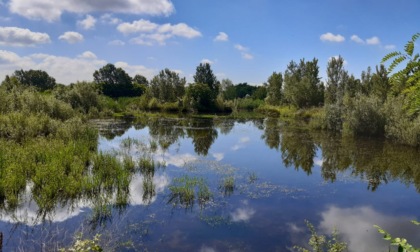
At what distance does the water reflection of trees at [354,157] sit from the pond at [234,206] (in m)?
0.08

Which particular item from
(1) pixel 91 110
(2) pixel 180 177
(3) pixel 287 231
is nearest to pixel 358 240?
(3) pixel 287 231

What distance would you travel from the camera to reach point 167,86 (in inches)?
2314

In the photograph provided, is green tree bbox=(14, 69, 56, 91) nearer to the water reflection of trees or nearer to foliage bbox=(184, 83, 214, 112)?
foliage bbox=(184, 83, 214, 112)

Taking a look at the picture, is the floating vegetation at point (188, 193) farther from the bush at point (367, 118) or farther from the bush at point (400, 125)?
the bush at point (367, 118)

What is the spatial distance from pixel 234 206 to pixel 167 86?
5060 cm

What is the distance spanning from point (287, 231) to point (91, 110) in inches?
1231

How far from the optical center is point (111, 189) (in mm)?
10438

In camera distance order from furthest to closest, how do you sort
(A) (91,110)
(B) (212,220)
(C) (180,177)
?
(A) (91,110), (C) (180,177), (B) (212,220)

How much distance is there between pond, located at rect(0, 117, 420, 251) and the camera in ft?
24.4

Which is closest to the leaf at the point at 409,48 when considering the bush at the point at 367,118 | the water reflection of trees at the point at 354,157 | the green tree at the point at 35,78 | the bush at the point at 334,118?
the water reflection of trees at the point at 354,157

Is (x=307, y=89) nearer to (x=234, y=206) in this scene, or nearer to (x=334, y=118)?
(x=334, y=118)

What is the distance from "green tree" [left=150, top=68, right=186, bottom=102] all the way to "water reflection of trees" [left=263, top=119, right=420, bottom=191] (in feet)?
120

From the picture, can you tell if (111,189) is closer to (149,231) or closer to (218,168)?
(149,231)

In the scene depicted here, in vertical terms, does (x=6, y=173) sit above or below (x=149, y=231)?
above
